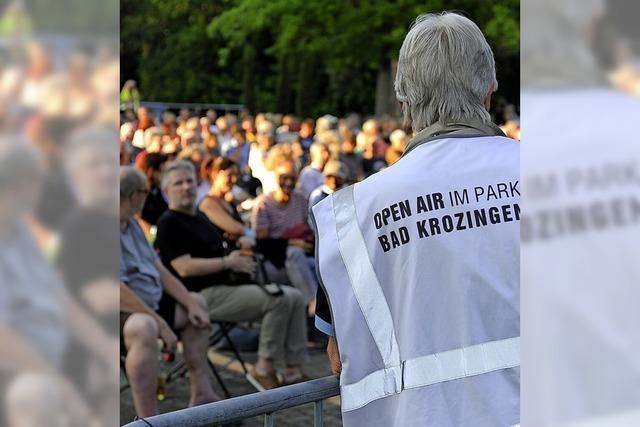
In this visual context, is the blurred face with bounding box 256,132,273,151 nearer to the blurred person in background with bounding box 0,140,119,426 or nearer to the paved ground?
the paved ground

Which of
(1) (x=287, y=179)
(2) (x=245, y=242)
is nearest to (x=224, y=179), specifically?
(2) (x=245, y=242)

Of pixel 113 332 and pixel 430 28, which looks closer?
pixel 113 332

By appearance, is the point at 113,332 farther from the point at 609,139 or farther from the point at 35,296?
the point at 609,139

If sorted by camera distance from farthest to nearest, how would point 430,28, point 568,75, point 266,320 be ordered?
point 266,320
point 430,28
point 568,75

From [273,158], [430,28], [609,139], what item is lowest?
[609,139]

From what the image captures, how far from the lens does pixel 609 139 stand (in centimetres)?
82

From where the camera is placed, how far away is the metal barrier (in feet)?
7.29

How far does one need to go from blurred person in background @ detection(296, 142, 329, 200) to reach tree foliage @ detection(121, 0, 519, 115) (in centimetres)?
898

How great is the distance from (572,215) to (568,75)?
124 mm

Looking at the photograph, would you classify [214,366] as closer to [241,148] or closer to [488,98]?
[488,98]

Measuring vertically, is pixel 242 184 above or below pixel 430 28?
above

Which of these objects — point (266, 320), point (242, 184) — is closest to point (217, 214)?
point (266, 320)

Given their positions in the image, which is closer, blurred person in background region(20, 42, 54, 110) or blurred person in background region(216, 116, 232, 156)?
blurred person in background region(20, 42, 54, 110)

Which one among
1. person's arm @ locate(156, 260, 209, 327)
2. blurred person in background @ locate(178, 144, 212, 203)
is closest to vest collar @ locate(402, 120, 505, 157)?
person's arm @ locate(156, 260, 209, 327)
